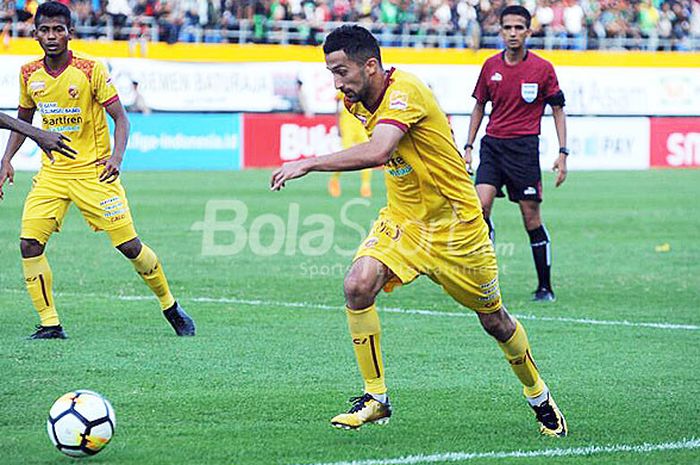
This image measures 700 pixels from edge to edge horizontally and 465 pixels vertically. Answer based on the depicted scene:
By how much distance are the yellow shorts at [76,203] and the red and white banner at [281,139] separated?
22.7 metres

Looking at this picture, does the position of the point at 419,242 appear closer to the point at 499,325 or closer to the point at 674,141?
the point at 499,325

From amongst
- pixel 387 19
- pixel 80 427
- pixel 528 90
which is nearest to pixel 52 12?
pixel 80 427

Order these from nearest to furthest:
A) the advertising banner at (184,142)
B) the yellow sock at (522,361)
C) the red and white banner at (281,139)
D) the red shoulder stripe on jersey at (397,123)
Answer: the red shoulder stripe on jersey at (397,123) < the yellow sock at (522,361) < the advertising banner at (184,142) < the red and white banner at (281,139)

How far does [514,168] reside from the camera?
11.3m

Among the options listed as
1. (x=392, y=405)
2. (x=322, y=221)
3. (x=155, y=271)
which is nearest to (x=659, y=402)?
(x=392, y=405)

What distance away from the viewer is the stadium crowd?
105ft

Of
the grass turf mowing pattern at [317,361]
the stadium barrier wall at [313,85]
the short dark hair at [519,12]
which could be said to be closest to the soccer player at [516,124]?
the short dark hair at [519,12]

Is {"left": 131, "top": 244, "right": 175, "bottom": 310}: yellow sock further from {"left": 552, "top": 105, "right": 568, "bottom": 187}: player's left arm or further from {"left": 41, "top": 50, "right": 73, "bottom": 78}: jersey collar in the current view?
{"left": 552, "top": 105, "right": 568, "bottom": 187}: player's left arm

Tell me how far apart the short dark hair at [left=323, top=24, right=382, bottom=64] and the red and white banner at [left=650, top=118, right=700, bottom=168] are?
30.0 m

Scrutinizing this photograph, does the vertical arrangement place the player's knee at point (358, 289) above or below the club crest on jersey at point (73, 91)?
below

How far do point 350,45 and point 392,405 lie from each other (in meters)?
2.03

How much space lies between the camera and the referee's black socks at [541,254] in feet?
37.7

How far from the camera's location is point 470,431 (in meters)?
6.29

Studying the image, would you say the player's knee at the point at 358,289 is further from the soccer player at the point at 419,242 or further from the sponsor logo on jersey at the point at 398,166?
the sponsor logo on jersey at the point at 398,166
